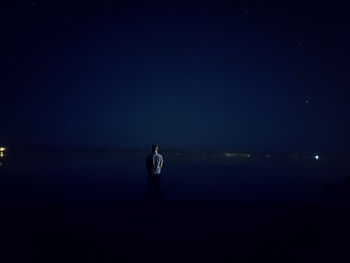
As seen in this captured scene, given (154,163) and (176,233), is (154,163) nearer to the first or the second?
(154,163)

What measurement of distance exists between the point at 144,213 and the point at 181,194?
1223 cm

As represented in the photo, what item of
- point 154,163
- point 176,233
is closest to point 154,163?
point 154,163

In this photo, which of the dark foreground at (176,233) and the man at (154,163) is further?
the man at (154,163)

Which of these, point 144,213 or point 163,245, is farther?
point 144,213

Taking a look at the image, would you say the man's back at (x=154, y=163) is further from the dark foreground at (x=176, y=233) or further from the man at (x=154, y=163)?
the dark foreground at (x=176, y=233)

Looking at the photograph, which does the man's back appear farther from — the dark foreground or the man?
the dark foreground

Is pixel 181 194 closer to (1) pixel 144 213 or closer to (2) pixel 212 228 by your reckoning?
(1) pixel 144 213

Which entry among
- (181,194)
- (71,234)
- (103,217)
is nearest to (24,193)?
(181,194)

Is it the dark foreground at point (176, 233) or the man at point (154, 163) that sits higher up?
the man at point (154, 163)

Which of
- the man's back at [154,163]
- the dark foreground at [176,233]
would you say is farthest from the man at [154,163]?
the dark foreground at [176,233]

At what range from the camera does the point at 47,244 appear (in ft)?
22.5

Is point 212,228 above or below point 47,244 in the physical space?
above

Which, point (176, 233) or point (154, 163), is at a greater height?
point (154, 163)

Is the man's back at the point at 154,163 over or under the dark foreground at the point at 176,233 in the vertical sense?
over
